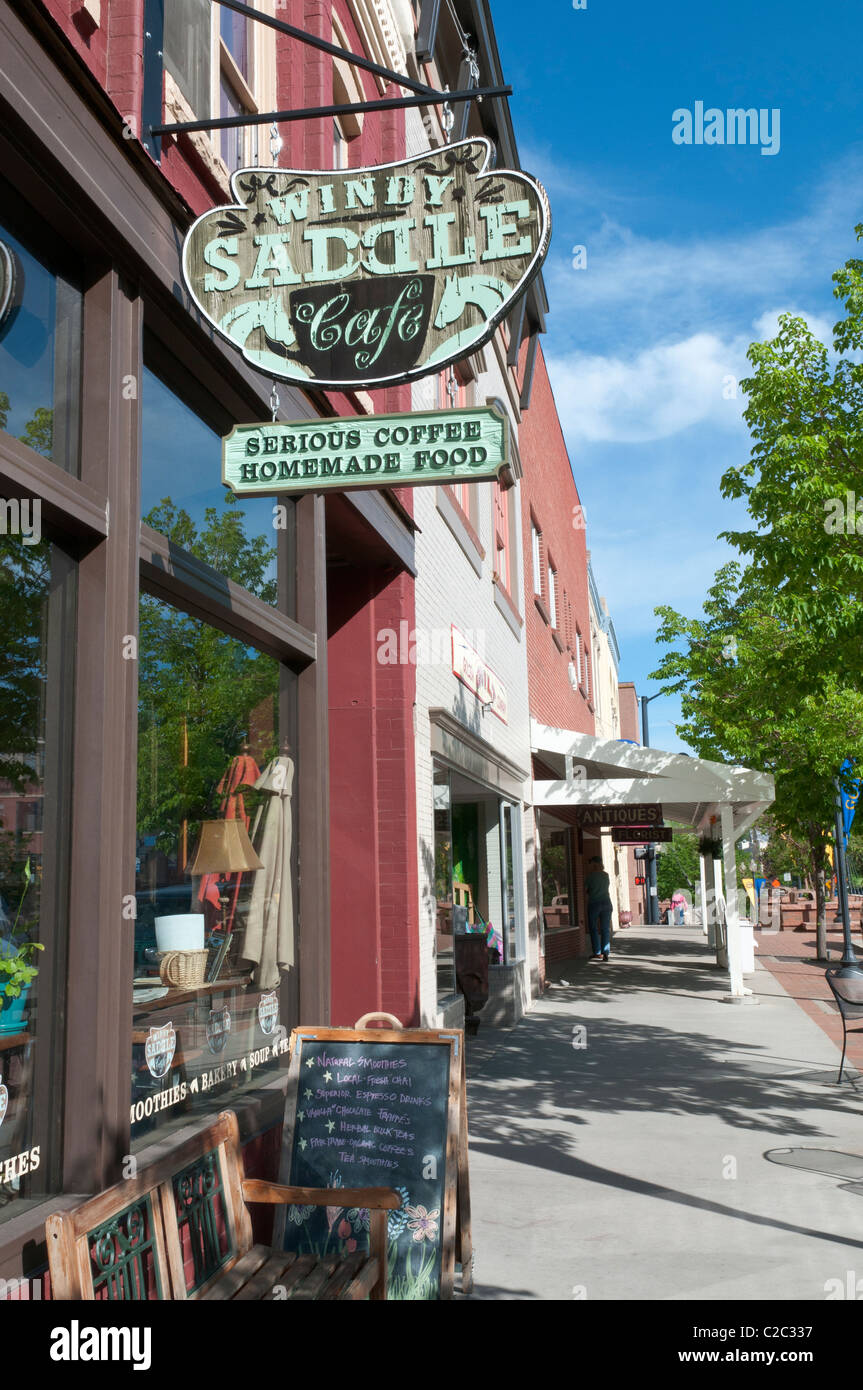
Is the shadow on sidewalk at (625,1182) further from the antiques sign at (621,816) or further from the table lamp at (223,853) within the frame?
the antiques sign at (621,816)

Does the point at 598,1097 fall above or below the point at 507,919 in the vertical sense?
below

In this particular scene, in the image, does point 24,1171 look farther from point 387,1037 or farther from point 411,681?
point 411,681

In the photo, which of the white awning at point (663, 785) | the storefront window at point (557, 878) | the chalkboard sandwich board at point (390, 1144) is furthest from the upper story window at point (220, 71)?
the storefront window at point (557, 878)

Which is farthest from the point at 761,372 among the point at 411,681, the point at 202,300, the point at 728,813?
the point at 202,300

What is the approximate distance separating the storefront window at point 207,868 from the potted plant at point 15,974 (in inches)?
23.6

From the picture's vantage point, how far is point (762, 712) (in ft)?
59.7

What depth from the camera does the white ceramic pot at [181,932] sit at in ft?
15.0

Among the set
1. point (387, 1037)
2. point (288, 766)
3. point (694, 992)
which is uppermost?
point (288, 766)

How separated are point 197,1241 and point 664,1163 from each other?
3431 mm

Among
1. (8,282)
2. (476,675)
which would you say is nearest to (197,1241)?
(8,282)

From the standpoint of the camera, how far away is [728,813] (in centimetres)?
1505

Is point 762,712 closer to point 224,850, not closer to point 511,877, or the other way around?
point 511,877

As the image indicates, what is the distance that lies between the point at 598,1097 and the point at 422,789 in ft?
8.58

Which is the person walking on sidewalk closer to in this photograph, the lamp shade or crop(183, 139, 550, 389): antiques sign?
the lamp shade
